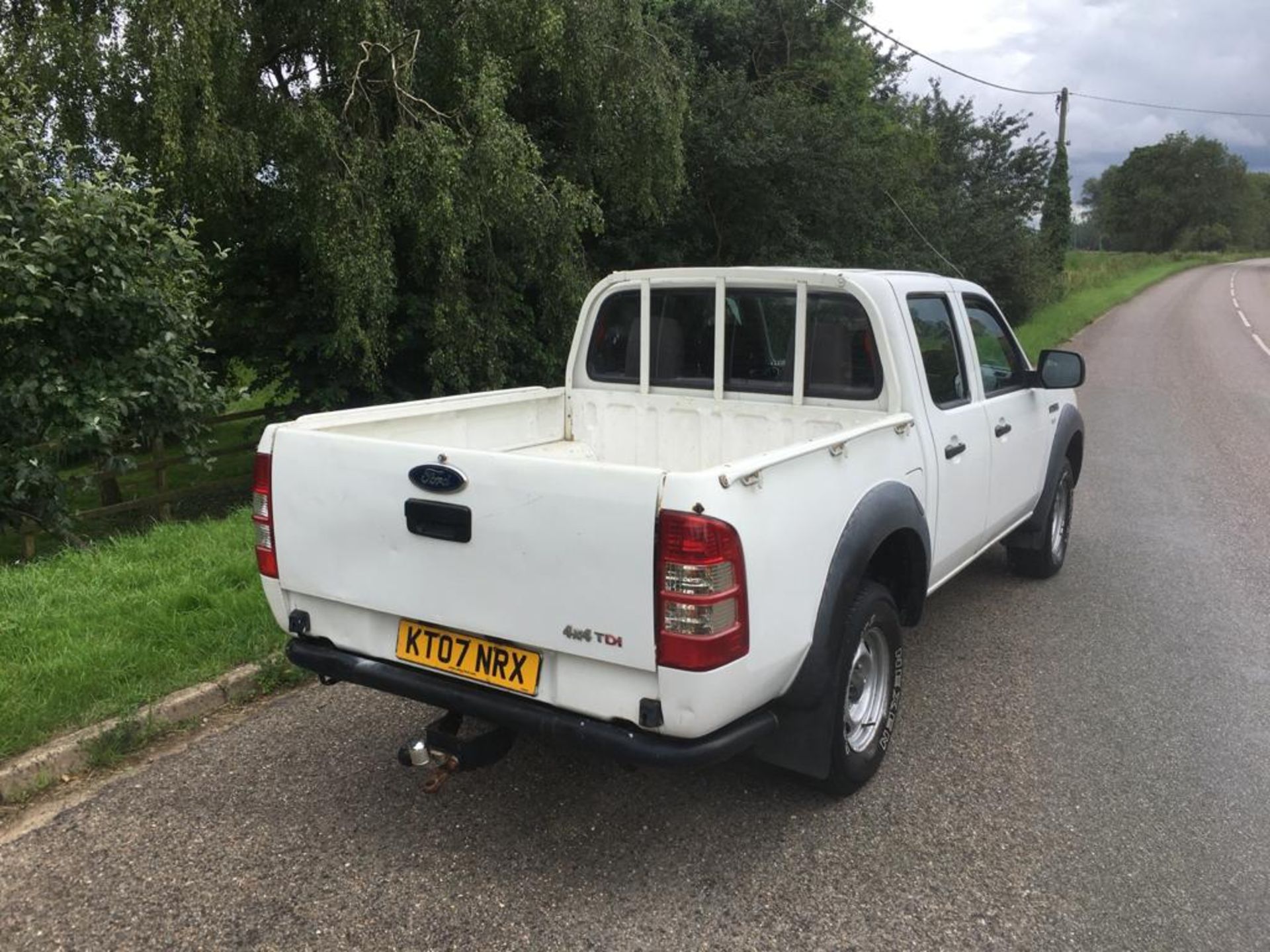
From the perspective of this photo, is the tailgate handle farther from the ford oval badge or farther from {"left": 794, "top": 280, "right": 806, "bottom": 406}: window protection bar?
{"left": 794, "top": 280, "right": 806, "bottom": 406}: window protection bar

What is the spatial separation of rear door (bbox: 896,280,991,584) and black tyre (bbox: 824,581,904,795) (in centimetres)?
57

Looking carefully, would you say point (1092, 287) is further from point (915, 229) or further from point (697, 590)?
point (697, 590)

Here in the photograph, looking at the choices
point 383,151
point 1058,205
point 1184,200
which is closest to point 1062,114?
point 1058,205

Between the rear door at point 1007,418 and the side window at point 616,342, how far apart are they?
5.41 feet

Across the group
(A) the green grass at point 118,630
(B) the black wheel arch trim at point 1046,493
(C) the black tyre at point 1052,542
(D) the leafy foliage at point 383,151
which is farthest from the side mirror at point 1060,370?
(D) the leafy foliage at point 383,151

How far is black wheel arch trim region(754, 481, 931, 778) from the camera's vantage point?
2.91 m

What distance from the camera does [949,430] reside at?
13.2 ft

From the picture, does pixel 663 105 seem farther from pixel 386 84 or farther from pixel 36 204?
pixel 36 204

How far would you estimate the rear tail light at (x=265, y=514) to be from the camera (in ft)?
10.6

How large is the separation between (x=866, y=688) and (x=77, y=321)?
251 inches

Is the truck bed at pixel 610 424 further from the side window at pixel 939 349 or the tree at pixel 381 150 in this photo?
the tree at pixel 381 150

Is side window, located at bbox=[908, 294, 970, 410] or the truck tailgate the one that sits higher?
side window, located at bbox=[908, 294, 970, 410]

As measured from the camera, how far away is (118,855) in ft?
9.89

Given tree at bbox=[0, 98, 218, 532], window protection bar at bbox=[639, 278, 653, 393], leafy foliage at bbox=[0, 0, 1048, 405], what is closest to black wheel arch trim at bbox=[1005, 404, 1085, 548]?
window protection bar at bbox=[639, 278, 653, 393]
